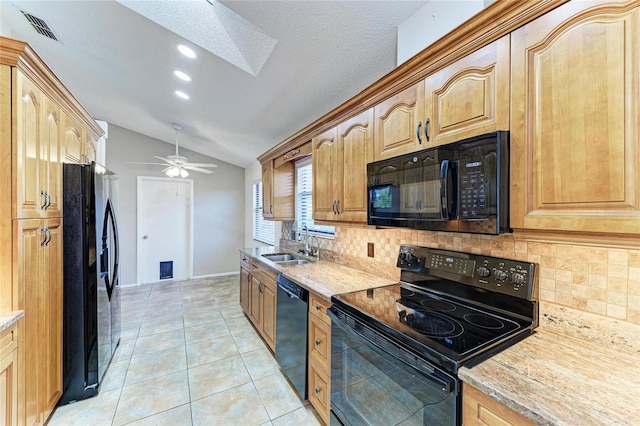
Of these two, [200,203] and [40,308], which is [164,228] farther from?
[40,308]

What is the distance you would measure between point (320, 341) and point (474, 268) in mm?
1057

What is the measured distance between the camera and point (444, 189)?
3.95 ft

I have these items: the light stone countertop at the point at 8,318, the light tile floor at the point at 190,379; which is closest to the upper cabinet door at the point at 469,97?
the light tile floor at the point at 190,379

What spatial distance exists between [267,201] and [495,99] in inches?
116

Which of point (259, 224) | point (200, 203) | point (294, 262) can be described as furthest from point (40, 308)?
point (200, 203)

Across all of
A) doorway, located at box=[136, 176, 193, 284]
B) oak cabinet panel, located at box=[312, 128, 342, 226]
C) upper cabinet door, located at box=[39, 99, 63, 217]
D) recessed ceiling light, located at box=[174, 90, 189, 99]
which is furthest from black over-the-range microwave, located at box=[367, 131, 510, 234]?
doorway, located at box=[136, 176, 193, 284]

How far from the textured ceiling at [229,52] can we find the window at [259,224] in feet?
5.95

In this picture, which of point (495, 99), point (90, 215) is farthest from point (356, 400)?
point (90, 215)

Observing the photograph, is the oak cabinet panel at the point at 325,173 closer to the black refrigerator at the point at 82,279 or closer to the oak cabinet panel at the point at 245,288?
the oak cabinet panel at the point at 245,288

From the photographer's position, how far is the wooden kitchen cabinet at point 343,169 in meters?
1.88

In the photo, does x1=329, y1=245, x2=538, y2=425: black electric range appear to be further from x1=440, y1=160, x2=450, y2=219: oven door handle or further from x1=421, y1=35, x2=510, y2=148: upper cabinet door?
x1=421, y1=35, x2=510, y2=148: upper cabinet door

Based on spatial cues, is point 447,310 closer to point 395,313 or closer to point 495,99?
point 395,313

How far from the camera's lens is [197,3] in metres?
1.81

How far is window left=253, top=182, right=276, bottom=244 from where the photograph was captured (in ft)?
15.7
